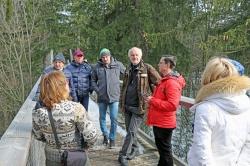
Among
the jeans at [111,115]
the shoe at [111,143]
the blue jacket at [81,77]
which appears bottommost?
the shoe at [111,143]

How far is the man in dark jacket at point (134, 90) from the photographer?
6527mm

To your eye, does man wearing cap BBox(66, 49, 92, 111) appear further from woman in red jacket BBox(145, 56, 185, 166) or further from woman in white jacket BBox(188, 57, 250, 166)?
woman in white jacket BBox(188, 57, 250, 166)

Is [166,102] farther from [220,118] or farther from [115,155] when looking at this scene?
[220,118]

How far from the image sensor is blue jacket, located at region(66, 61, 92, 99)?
25.2 ft

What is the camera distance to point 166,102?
558cm

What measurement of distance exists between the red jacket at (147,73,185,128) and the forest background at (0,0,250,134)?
2.58m

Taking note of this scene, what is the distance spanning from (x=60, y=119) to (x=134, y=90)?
2981mm

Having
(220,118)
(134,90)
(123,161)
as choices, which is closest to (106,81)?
(134,90)

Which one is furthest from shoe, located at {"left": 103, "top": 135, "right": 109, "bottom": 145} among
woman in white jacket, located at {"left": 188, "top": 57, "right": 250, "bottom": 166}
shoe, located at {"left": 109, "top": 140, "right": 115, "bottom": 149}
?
woman in white jacket, located at {"left": 188, "top": 57, "right": 250, "bottom": 166}

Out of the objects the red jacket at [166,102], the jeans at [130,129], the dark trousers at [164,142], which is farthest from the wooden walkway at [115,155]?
the red jacket at [166,102]

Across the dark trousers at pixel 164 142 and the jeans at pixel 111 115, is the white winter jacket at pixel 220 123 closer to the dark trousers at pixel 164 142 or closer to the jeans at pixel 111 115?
the dark trousers at pixel 164 142

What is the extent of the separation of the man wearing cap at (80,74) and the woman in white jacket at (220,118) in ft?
14.7

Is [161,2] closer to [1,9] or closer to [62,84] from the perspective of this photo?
[1,9]

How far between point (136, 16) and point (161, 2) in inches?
50.2
